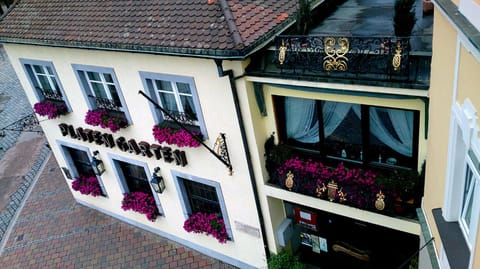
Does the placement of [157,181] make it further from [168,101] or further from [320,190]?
[320,190]

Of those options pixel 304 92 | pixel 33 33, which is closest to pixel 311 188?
pixel 304 92

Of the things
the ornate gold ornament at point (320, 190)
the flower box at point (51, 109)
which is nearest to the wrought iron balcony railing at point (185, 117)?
the ornate gold ornament at point (320, 190)

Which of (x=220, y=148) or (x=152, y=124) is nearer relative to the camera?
(x=220, y=148)

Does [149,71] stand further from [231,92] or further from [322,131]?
[322,131]

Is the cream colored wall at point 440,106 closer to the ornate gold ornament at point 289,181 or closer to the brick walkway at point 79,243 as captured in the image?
the ornate gold ornament at point 289,181

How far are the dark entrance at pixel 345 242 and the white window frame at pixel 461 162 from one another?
5.13m

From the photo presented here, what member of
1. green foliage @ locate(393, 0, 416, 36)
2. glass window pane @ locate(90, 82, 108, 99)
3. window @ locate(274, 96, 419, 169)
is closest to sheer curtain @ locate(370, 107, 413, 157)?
window @ locate(274, 96, 419, 169)

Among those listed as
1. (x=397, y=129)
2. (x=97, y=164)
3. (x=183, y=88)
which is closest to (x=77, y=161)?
(x=97, y=164)

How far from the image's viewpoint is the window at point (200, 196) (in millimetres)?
12070

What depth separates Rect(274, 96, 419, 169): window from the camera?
28.1 ft

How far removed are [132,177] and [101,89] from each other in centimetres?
350

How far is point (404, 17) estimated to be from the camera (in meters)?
7.67

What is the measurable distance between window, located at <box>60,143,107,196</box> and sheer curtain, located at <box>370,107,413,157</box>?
33.9 feet

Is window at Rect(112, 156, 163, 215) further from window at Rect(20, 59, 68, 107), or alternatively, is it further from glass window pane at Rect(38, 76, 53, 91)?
glass window pane at Rect(38, 76, 53, 91)
